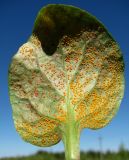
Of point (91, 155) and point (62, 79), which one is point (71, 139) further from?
point (91, 155)

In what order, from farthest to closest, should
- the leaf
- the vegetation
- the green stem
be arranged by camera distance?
the vegetation, the leaf, the green stem

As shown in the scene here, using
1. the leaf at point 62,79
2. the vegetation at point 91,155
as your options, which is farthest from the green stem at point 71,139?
the vegetation at point 91,155

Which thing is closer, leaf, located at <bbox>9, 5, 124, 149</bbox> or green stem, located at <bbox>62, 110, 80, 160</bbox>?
green stem, located at <bbox>62, 110, 80, 160</bbox>

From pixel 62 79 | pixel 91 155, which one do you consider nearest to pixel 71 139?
pixel 62 79

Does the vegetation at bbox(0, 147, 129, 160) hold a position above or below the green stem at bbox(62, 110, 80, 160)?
above

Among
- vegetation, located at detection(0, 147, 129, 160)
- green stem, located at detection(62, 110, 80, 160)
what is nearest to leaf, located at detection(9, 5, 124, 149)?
green stem, located at detection(62, 110, 80, 160)

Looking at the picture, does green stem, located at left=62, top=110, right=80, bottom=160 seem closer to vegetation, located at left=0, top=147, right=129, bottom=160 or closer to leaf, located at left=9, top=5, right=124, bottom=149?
leaf, located at left=9, top=5, right=124, bottom=149

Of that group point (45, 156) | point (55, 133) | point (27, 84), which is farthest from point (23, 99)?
point (45, 156)
